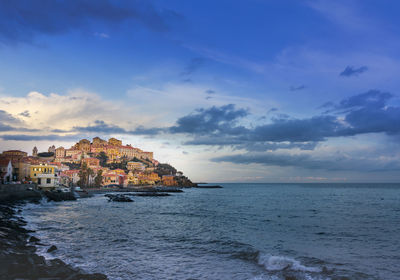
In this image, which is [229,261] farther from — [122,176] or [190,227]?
[122,176]

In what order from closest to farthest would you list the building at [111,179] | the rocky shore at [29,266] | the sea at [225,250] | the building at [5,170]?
1. the rocky shore at [29,266]
2. the sea at [225,250]
3. the building at [5,170]
4. the building at [111,179]

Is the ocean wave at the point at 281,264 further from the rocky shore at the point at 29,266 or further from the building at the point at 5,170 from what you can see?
the building at the point at 5,170

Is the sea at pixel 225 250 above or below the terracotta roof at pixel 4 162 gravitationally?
below

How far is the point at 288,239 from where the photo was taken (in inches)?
1037

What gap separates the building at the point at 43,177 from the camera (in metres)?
83.0

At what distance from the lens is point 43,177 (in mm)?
83000

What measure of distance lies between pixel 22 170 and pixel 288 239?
83.9 meters

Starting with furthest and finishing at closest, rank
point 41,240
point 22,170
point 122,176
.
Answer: point 122,176, point 22,170, point 41,240

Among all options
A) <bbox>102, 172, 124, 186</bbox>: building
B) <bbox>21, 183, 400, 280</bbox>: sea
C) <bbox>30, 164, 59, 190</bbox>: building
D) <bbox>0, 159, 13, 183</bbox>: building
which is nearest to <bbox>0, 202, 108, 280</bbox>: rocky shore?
<bbox>21, 183, 400, 280</bbox>: sea

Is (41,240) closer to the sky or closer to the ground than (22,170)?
closer to the ground

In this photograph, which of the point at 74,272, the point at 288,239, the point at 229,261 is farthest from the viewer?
the point at 288,239

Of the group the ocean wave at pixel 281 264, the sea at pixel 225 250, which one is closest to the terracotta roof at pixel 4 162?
the sea at pixel 225 250

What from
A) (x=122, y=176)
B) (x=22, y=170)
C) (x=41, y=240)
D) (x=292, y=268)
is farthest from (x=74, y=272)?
(x=122, y=176)

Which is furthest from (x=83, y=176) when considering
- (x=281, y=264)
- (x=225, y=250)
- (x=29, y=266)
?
(x=281, y=264)
